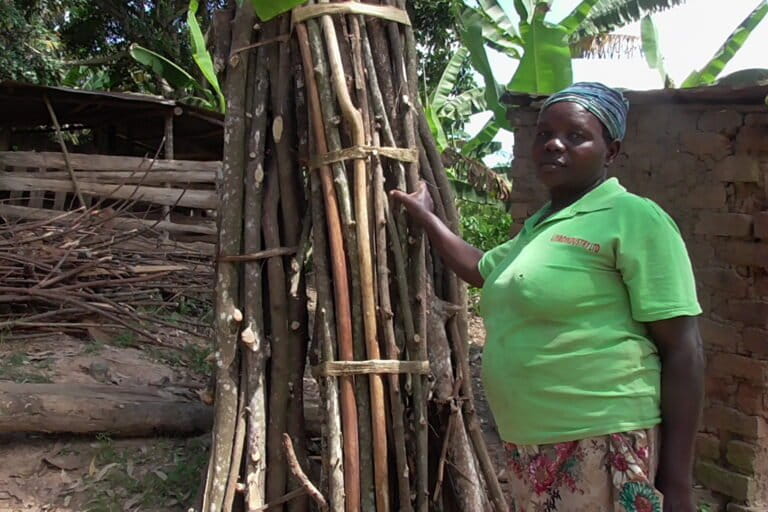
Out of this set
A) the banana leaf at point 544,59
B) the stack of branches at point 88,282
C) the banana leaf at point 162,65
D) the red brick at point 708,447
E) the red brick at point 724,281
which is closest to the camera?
the red brick at point 724,281

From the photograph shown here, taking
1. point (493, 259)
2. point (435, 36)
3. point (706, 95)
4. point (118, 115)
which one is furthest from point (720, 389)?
point (435, 36)

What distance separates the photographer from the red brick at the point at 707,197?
3688mm

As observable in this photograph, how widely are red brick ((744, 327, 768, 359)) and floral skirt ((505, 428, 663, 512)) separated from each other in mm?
2283

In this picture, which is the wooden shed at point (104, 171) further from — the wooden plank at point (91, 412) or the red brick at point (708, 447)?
the red brick at point (708, 447)

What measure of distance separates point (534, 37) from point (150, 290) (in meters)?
3.55

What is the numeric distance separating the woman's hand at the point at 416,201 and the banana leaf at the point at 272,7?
28.6 inches

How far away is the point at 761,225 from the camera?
3508mm

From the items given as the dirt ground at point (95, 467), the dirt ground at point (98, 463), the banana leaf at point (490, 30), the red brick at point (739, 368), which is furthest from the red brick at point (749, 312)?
the banana leaf at point (490, 30)

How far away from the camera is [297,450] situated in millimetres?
2734

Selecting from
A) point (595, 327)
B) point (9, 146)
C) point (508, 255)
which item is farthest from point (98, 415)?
point (9, 146)

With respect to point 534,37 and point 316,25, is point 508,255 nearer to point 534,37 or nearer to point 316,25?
point 316,25

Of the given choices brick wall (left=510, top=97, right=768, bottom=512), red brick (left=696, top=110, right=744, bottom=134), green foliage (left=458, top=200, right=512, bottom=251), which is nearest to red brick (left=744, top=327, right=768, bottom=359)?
brick wall (left=510, top=97, right=768, bottom=512)

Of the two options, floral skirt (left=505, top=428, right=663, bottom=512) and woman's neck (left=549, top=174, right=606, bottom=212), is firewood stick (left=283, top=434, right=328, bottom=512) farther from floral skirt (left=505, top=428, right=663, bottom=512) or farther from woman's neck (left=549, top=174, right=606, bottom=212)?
woman's neck (left=549, top=174, right=606, bottom=212)

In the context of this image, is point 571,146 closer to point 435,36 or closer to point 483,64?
point 483,64
